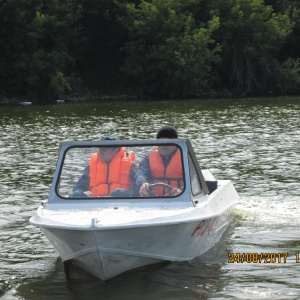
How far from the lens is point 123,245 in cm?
893

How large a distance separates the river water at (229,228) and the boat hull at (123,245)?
24 cm

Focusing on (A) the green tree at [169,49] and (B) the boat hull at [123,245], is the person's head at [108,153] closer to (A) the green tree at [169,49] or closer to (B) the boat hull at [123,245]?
(B) the boat hull at [123,245]

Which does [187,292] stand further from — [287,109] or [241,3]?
[241,3]

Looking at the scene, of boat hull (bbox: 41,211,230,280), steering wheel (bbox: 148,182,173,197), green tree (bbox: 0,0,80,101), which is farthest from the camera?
green tree (bbox: 0,0,80,101)

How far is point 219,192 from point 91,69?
52255mm

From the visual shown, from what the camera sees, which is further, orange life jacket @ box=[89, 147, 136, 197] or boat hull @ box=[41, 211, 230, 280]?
orange life jacket @ box=[89, 147, 136, 197]

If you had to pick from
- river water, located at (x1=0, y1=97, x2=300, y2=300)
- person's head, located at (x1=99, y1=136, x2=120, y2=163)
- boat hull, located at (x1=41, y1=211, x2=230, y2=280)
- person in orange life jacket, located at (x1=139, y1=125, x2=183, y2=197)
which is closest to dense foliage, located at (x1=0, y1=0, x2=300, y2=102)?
river water, located at (x1=0, y1=97, x2=300, y2=300)

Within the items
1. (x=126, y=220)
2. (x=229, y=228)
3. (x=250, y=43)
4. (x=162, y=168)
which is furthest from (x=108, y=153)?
(x=250, y=43)

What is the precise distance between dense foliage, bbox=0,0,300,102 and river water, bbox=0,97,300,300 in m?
21.5

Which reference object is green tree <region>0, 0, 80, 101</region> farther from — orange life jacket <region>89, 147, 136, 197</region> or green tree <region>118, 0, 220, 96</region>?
orange life jacket <region>89, 147, 136, 197</region>
